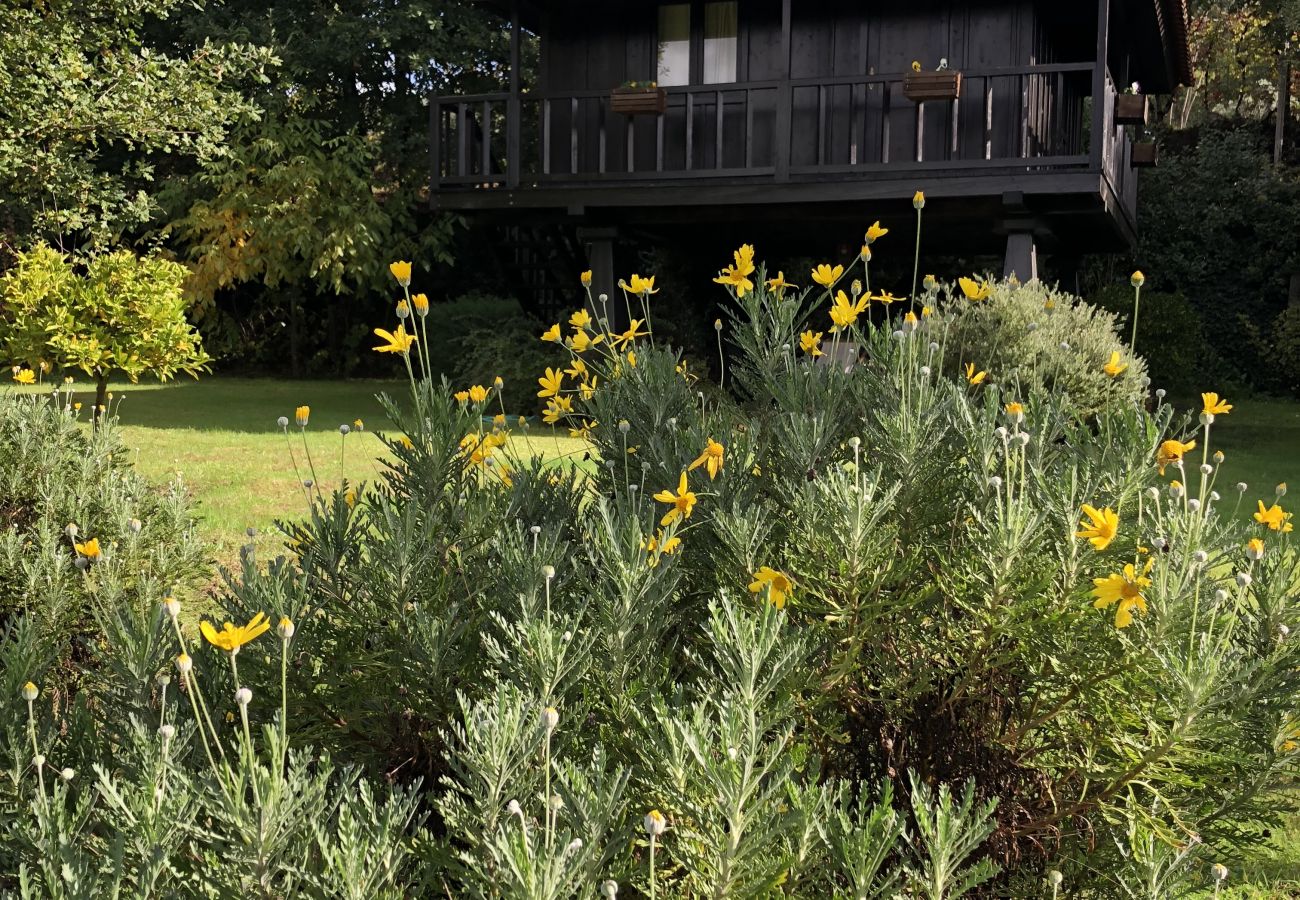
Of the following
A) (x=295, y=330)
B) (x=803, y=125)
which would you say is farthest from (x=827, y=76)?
(x=295, y=330)

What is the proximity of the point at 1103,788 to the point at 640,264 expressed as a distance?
15.7 metres

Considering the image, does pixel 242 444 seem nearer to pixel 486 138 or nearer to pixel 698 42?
pixel 486 138

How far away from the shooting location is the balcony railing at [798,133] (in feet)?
38.9

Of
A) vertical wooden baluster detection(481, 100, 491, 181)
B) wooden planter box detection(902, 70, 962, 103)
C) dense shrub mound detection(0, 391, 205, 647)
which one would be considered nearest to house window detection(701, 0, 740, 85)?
vertical wooden baluster detection(481, 100, 491, 181)

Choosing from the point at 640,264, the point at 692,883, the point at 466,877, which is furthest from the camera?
the point at 640,264

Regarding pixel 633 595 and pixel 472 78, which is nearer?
pixel 633 595

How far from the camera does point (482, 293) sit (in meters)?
22.4

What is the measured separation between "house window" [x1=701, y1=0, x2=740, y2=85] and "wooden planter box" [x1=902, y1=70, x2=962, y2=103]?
3037 mm

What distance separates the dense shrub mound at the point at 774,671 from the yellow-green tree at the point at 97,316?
22.6 ft

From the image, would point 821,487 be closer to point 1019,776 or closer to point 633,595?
point 633,595

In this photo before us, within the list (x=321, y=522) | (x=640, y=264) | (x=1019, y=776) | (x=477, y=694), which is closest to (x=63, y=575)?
(x=321, y=522)

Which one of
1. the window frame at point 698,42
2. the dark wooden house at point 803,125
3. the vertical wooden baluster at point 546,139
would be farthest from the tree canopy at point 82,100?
the window frame at point 698,42

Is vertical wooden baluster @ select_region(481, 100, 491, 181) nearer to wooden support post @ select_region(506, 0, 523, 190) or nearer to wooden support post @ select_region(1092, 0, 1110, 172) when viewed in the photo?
wooden support post @ select_region(506, 0, 523, 190)

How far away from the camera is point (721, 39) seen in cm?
1400
